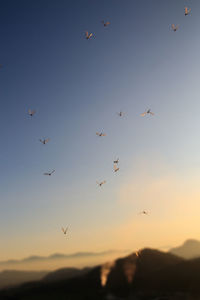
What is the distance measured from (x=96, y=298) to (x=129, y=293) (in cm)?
1082

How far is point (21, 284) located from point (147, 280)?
4046 cm

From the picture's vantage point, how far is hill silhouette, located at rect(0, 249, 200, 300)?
265 feet

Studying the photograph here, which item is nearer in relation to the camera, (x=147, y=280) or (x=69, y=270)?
(x=147, y=280)

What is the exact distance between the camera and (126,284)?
293 ft

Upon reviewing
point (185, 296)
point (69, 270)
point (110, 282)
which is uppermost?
point (69, 270)

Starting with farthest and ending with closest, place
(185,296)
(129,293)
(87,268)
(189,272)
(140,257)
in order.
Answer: (140,257) < (87,268) < (189,272) < (129,293) < (185,296)

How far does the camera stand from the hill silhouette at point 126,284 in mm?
80625

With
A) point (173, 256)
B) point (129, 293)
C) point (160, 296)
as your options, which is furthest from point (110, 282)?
point (173, 256)

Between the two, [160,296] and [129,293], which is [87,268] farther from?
[160,296]

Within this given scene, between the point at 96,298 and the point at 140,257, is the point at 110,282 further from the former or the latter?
the point at 140,257

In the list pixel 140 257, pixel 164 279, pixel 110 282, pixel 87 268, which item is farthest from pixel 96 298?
pixel 140 257

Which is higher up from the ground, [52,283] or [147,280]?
[52,283]

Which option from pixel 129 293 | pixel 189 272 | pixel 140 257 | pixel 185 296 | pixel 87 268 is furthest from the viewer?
pixel 140 257

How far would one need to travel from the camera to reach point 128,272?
95.8 meters
